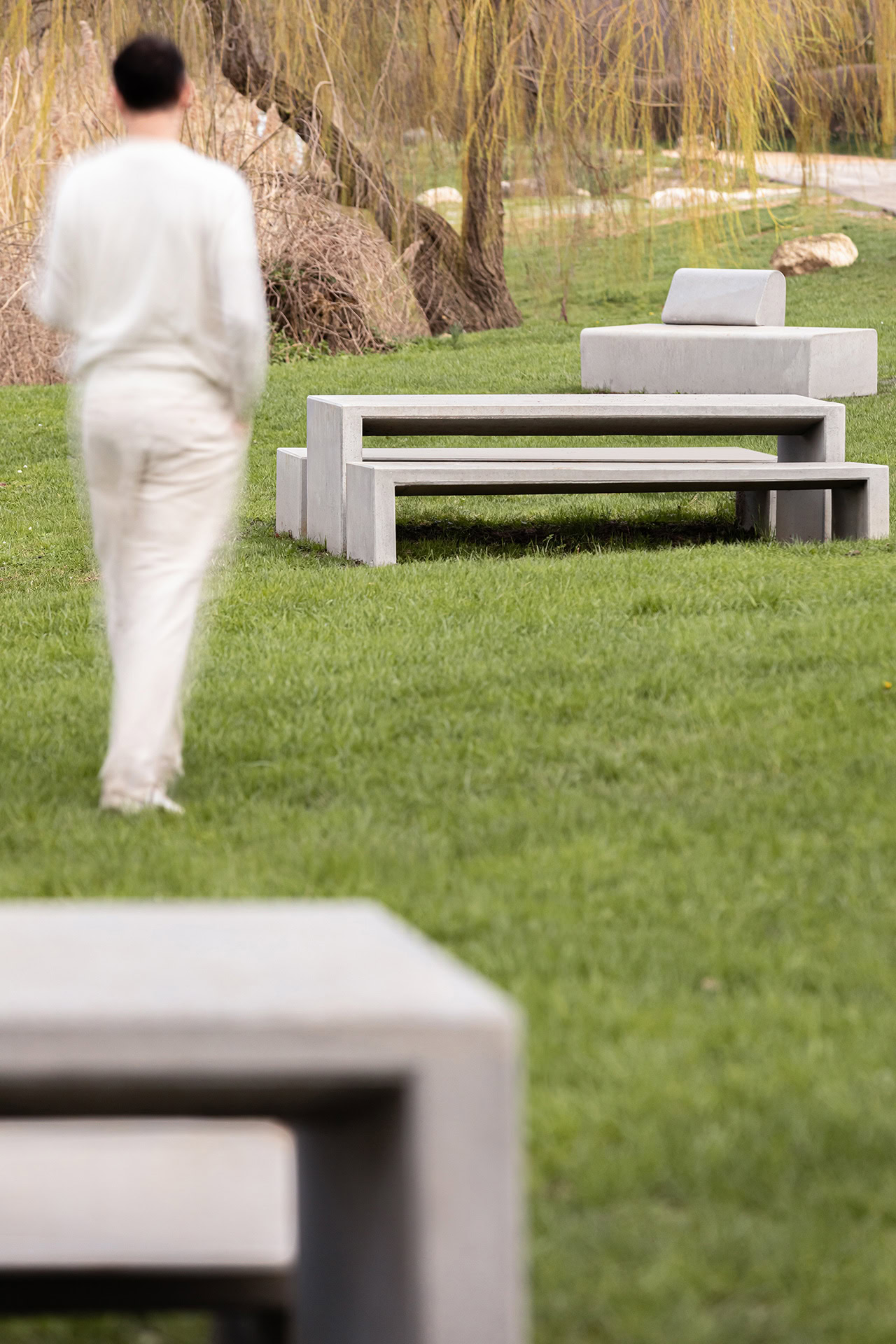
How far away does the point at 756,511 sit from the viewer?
33.9 feet

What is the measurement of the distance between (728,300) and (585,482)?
695 cm

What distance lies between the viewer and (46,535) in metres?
10.4

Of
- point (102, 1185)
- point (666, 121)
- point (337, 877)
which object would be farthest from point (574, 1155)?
point (666, 121)

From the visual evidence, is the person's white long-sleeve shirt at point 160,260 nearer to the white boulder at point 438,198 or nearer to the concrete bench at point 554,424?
the concrete bench at point 554,424

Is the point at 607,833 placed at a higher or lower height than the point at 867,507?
lower

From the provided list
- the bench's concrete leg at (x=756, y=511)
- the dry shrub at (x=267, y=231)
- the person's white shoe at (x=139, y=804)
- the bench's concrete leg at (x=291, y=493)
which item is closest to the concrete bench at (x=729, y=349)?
the dry shrub at (x=267, y=231)

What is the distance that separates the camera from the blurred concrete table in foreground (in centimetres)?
184

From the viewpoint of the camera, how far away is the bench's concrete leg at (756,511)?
10.2 meters

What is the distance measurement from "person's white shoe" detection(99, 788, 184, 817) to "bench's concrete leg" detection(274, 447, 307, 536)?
5.38m

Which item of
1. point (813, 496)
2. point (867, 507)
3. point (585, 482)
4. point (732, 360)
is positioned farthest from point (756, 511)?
point (732, 360)

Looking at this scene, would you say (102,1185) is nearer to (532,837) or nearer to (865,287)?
(532,837)

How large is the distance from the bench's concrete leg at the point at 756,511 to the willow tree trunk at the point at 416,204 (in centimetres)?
251

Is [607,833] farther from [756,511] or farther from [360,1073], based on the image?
[756,511]

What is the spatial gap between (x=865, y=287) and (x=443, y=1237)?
84.2 ft
